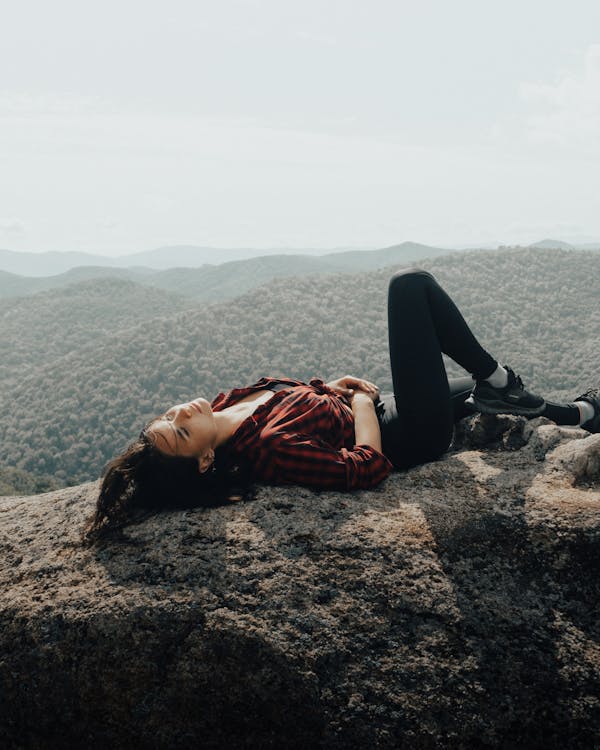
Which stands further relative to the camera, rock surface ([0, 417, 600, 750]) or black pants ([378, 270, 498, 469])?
black pants ([378, 270, 498, 469])

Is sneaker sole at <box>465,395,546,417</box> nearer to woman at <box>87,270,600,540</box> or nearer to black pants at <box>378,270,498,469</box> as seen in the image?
woman at <box>87,270,600,540</box>

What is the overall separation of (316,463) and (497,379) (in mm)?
2084

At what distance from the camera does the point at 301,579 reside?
152 inches

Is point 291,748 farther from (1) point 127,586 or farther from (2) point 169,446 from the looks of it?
(2) point 169,446

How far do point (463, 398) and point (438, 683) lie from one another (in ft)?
9.96

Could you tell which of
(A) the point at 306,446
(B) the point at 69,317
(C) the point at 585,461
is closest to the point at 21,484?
(A) the point at 306,446

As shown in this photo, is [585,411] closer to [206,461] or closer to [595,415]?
[595,415]

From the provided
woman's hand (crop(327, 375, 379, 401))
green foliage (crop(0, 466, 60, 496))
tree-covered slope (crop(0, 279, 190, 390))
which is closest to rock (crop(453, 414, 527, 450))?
woman's hand (crop(327, 375, 379, 401))

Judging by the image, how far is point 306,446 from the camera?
446 centimetres

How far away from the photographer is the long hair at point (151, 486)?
4418 millimetres

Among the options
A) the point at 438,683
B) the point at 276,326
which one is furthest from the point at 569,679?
the point at 276,326

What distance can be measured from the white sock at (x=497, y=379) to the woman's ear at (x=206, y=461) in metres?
2.68

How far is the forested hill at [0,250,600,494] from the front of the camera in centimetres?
8569

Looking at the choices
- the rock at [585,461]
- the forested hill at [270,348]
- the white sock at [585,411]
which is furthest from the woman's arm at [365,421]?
the forested hill at [270,348]
